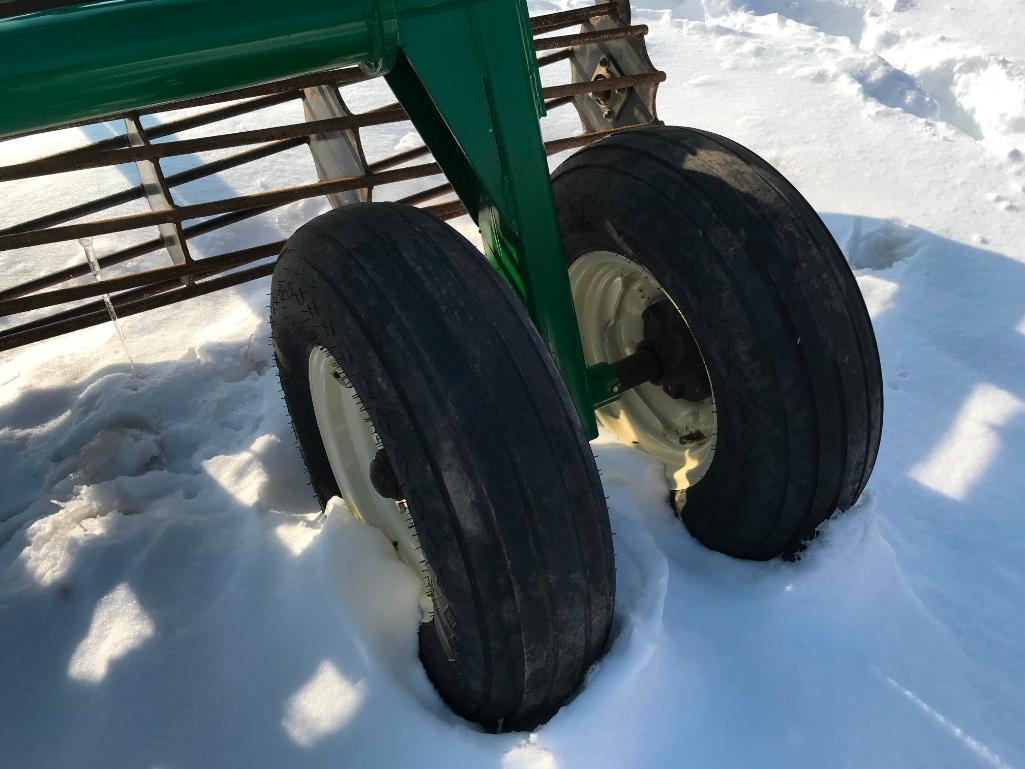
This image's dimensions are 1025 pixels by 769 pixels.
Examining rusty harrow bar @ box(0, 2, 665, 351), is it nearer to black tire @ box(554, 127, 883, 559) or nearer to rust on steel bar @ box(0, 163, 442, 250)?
rust on steel bar @ box(0, 163, 442, 250)

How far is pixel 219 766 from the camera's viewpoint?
60.8 inches

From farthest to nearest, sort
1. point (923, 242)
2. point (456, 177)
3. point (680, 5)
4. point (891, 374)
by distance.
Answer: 1. point (680, 5)
2. point (923, 242)
3. point (891, 374)
4. point (456, 177)

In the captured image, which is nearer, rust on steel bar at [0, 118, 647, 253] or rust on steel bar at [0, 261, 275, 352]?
rust on steel bar at [0, 118, 647, 253]

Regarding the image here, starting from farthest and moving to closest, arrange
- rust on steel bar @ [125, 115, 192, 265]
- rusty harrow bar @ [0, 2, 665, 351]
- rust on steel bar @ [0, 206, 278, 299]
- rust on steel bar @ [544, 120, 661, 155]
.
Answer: rust on steel bar @ [544, 120, 661, 155]
rust on steel bar @ [0, 206, 278, 299]
rust on steel bar @ [125, 115, 192, 265]
rusty harrow bar @ [0, 2, 665, 351]

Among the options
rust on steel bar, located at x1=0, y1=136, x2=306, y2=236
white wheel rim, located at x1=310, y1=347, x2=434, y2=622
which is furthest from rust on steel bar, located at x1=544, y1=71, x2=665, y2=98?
white wheel rim, located at x1=310, y1=347, x2=434, y2=622

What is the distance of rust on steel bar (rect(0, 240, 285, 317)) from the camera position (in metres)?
2.21

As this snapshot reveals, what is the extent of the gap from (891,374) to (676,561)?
1.08 metres

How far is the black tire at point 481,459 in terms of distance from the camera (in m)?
1.32

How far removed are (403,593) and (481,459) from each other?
0.54 meters

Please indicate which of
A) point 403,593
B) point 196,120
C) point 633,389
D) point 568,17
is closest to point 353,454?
point 403,593

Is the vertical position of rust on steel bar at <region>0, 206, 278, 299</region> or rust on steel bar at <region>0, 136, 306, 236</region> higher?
rust on steel bar at <region>0, 136, 306, 236</region>

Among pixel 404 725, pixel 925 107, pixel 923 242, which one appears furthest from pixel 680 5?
pixel 404 725

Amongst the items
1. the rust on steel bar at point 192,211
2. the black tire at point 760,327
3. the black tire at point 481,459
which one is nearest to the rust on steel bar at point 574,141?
the rust on steel bar at point 192,211

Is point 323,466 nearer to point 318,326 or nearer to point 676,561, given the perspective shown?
point 318,326
